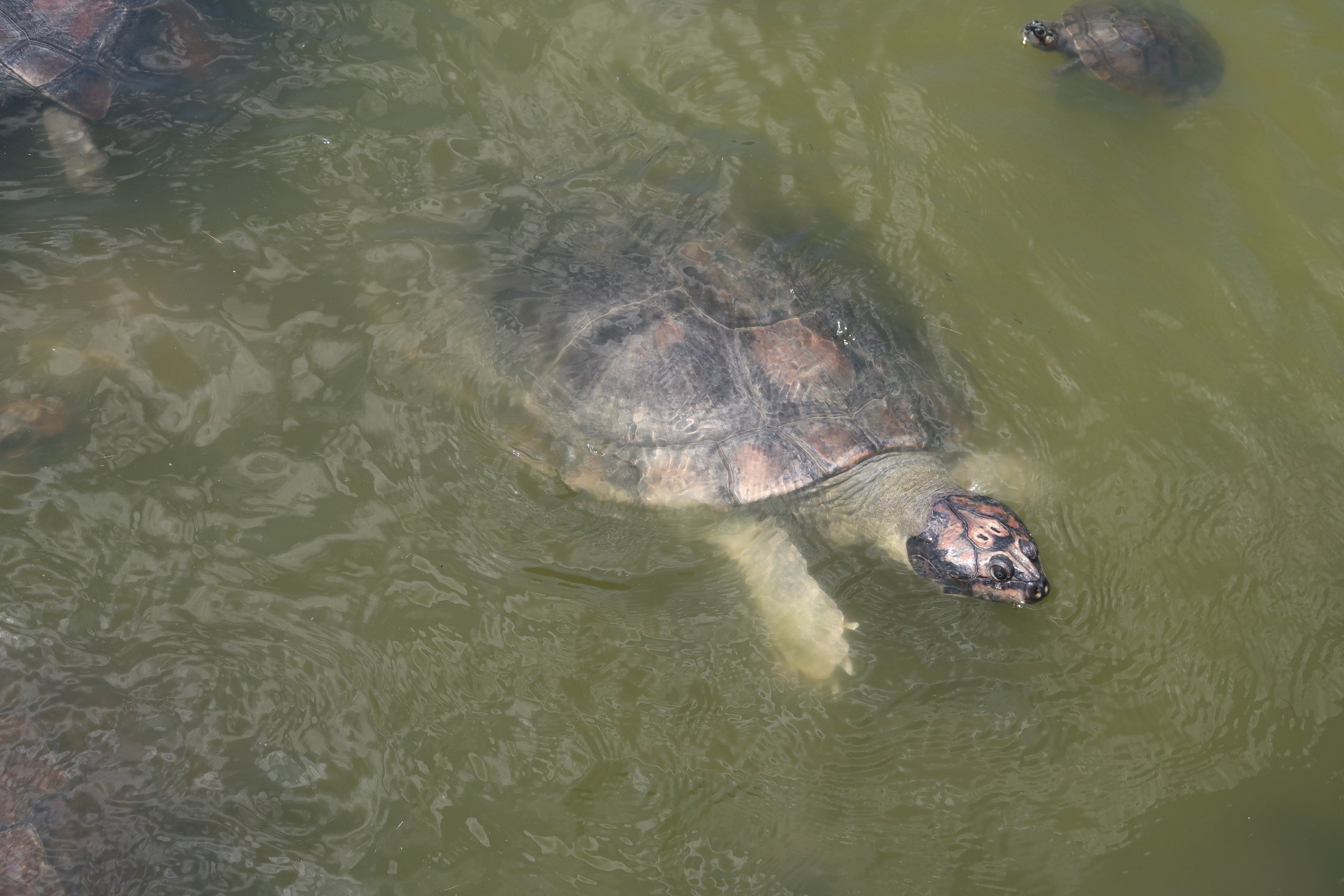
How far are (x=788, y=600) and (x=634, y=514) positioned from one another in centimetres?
99

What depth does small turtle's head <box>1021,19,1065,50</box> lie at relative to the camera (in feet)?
23.1

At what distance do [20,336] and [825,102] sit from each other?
5808mm

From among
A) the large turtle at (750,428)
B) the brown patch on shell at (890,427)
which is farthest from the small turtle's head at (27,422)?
the brown patch on shell at (890,427)

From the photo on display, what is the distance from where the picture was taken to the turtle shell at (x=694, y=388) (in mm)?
4695

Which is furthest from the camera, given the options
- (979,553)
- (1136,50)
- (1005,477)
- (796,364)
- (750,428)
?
(1136,50)

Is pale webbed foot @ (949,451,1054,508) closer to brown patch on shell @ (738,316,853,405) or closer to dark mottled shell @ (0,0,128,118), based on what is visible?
brown patch on shell @ (738,316,853,405)

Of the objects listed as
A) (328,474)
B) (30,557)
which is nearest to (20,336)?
(30,557)

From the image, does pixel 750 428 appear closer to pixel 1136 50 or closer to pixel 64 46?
pixel 1136 50

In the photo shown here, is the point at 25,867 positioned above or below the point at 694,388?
below

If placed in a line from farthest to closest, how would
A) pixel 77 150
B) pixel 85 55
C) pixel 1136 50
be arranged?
pixel 1136 50 → pixel 85 55 → pixel 77 150

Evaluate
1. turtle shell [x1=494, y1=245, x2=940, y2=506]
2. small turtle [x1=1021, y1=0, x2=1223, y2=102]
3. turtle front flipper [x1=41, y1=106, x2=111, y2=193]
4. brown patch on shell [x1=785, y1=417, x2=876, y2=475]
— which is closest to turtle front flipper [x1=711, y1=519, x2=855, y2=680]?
turtle shell [x1=494, y1=245, x2=940, y2=506]

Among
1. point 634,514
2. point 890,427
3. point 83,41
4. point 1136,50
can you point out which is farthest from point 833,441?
point 83,41

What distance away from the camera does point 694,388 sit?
4691mm

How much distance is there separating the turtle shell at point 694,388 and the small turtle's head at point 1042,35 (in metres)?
3.99
